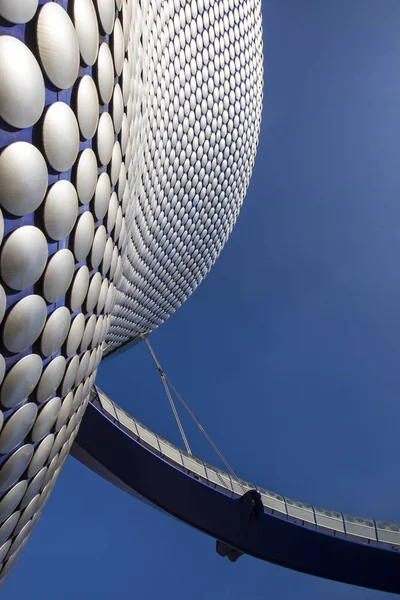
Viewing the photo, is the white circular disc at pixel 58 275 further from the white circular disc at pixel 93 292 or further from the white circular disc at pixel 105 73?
the white circular disc at pixel 105 73

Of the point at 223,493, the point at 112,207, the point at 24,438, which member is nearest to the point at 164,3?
the point at 112,207

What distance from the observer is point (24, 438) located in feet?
11.2

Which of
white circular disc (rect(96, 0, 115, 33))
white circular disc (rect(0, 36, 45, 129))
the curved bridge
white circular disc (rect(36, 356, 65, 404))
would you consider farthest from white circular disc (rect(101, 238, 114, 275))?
the curved bridge

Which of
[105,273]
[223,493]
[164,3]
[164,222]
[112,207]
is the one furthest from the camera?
[164,222]

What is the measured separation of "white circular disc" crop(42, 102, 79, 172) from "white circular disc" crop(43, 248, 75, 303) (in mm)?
495

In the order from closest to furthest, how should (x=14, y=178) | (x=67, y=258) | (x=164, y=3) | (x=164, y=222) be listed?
(x=14, y=178) → (x=67, y=258) → (x=164, y=3) → (x=164, y=222)

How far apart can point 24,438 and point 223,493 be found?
8.57 m

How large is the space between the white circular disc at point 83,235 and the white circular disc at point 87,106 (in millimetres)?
479

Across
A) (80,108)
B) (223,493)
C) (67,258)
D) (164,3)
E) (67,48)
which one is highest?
(164,3)

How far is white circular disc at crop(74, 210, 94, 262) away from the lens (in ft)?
10.2

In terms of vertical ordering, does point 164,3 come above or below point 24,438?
above

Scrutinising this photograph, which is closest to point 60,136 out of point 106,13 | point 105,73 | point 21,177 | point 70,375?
point 21,177

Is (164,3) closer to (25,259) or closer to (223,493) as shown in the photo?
(25,259)

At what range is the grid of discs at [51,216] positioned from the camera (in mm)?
2119
